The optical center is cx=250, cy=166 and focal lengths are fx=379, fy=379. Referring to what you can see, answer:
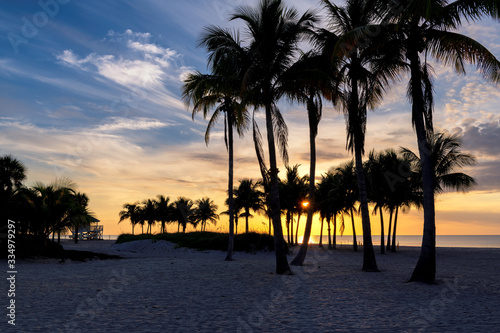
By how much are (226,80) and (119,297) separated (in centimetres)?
1145

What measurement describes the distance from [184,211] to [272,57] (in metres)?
60.1

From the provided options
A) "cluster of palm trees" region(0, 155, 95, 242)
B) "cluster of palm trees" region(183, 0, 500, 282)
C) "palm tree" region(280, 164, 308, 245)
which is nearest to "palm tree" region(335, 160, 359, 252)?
"palm tree" region(280, 164, 308, 245)

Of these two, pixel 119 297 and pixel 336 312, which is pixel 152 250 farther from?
pixel 336 312

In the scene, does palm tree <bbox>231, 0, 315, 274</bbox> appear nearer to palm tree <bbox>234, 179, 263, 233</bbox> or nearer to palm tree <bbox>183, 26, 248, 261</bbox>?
palm tree <bbox>183, 26, 248, 261</bbox>

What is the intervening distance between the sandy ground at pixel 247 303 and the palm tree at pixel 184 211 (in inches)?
2342

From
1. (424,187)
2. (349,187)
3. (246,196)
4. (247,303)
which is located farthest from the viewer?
(246,196)

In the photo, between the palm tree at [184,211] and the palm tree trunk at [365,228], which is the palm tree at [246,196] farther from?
the palm tree trunk at [365,228]

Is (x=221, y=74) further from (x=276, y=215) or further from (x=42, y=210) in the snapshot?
(x=42, y=210)

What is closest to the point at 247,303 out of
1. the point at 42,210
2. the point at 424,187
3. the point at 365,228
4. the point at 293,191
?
the point at 424,187

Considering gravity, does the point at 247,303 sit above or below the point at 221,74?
below

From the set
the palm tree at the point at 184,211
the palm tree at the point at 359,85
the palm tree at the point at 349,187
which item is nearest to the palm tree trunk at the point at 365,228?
the palm tree at the point at 359,85

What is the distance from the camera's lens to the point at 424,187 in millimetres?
13727

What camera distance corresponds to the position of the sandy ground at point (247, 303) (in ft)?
23.3

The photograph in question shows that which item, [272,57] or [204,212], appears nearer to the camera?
[272,57]
